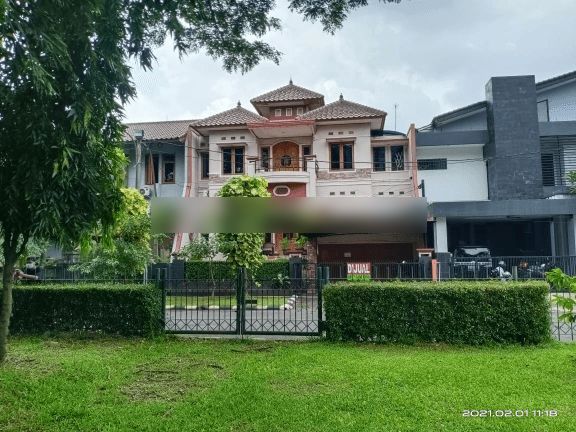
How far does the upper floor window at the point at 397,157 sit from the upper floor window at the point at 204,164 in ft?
31.9

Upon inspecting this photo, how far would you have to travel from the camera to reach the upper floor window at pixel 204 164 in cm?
2400

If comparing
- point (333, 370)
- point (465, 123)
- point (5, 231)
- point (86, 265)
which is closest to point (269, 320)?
point (333, 370)

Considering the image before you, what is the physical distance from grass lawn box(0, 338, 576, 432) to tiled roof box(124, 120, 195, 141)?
19.0 metres

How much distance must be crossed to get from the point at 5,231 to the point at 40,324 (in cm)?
319

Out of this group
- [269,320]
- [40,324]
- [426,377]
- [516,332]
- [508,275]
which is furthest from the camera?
[508,275]

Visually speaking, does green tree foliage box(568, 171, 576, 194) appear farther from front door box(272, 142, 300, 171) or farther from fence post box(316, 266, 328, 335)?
fence post box(316, 266, 328, 335)

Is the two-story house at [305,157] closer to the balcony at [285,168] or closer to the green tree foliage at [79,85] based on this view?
the balcony at [285,168]

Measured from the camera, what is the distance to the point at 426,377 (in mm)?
5406

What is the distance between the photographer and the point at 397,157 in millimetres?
22859

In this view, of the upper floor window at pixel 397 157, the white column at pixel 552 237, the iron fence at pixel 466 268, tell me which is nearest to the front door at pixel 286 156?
the upper floor window at pixel 397 157

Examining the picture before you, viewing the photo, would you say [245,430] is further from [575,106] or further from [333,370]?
[575,106]

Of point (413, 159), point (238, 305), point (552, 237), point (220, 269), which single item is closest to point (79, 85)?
point (238, 305)

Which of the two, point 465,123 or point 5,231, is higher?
point 465,123

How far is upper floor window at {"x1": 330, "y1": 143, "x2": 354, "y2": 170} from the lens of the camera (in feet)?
74.4
